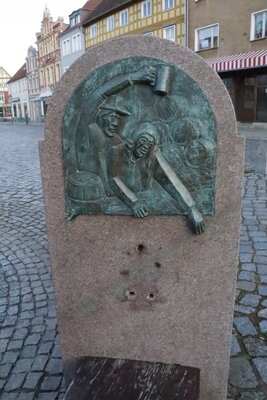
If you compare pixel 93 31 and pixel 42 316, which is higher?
pixel 93 31

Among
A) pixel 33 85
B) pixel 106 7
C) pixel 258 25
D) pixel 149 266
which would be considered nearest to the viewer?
pixel 149 266

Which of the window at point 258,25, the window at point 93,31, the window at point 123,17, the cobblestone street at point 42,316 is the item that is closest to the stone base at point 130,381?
the cobblestone street at point 42,316

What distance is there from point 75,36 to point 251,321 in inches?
1363

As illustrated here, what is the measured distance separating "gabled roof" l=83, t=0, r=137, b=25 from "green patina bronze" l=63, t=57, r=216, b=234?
25780mm

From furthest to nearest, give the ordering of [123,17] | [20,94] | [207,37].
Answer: [20,94] < [123,17] < [207,37]

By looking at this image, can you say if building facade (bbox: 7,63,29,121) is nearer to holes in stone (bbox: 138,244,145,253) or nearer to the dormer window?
the dormer window

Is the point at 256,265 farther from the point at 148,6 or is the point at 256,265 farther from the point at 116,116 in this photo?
the point at 148,6

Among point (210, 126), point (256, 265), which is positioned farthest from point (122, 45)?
point (256, 265)

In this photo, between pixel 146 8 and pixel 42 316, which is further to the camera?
pixel 146 8

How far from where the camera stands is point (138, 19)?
24.5m

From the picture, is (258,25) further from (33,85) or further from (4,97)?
(4,97)

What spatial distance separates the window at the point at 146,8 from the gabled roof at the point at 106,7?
2.95 feet

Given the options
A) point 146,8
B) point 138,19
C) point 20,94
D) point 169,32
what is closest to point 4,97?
point 20,94

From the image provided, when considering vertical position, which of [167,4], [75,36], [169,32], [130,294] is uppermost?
[75,36]
